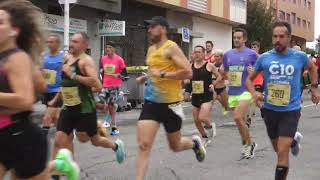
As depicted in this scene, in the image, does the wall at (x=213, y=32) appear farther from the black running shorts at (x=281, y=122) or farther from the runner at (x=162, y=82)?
the black running shorts at (x=281, y=122)

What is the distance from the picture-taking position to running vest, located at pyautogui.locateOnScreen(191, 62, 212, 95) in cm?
1072

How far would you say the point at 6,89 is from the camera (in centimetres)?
373

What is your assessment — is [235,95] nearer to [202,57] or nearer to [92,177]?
[202,57]

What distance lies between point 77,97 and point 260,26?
42544 millimetres

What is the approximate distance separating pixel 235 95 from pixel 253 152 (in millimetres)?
1057

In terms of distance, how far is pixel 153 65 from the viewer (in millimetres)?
6844

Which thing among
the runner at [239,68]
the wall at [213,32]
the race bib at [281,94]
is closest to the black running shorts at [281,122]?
the race bib at [281,94]

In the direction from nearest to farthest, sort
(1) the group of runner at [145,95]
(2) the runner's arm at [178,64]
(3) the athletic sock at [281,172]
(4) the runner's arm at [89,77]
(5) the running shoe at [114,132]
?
1. (1) the group of runner at [145,95]
2. (3) the athletic sock at [281,172]
3. (2) the runner's arm at [178,64]
4. (4) the runner's arm at [89,77]
5. (5) the running shoe at [114,132]

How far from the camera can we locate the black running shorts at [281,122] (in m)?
6.41

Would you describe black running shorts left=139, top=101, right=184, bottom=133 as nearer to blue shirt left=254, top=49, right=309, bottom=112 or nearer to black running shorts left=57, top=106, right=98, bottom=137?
black running shorts left=57, top=106, right=98, bottom=137

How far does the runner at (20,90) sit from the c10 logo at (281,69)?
10.5 feet

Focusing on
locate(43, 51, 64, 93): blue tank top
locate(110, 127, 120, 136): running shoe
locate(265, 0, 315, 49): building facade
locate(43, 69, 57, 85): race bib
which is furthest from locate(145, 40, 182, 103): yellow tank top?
locate(265, 0, 315, 49): building facade

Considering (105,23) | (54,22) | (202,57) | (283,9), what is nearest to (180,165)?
(202,57)

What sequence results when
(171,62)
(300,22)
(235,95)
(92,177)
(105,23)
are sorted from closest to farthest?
(171,62), (92,177), (235,95), (105,23), (300,22)
